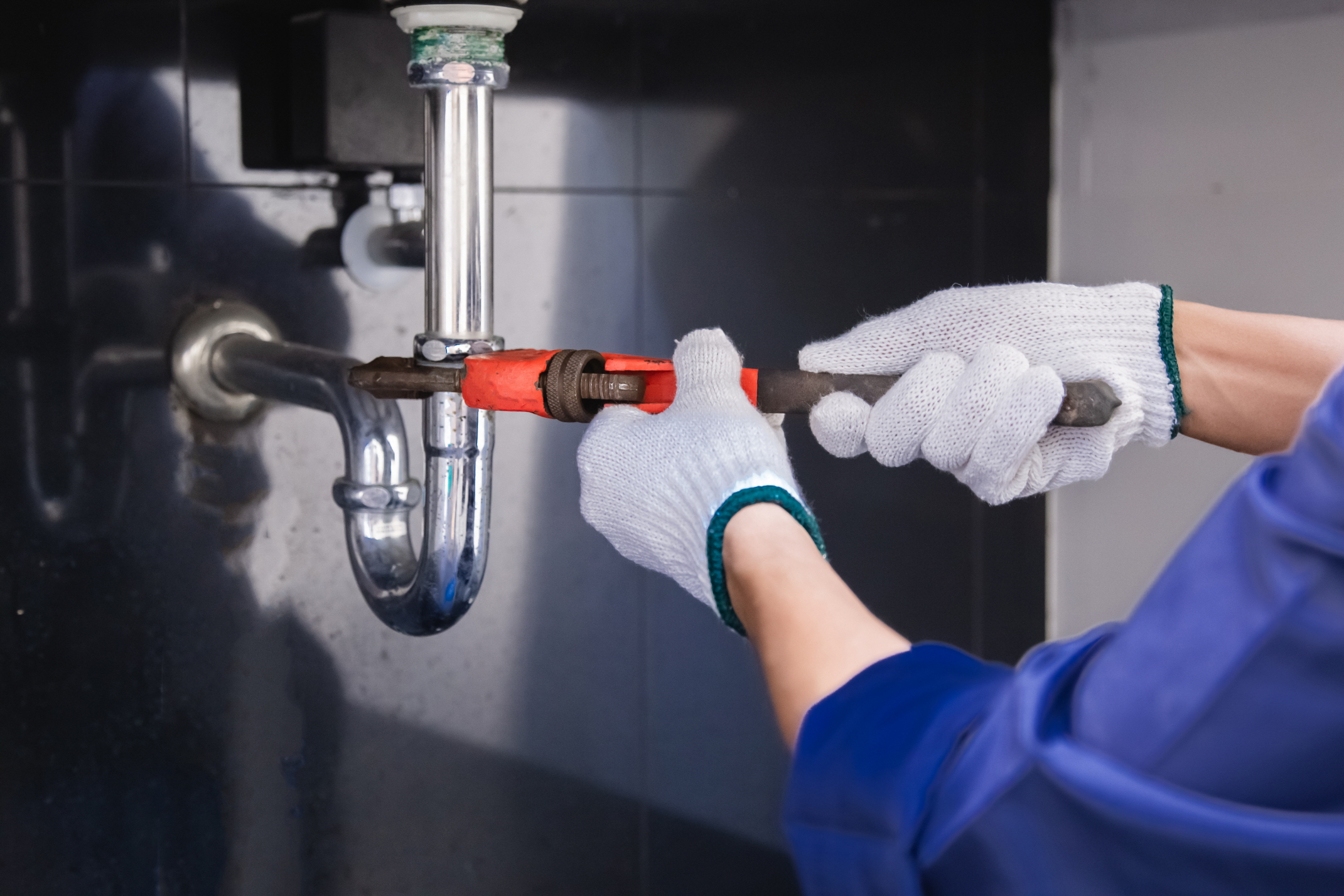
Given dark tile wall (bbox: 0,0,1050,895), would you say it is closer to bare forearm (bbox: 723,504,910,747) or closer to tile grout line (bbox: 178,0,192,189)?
tile grout line (bbox: 178,0,192,189)

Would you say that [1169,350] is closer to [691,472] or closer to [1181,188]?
[691,472]

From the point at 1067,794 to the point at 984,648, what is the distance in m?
0.97

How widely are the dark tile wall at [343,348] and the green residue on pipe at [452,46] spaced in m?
0.21

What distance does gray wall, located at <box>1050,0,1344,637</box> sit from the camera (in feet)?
3.39

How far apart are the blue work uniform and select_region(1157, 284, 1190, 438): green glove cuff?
1.16ft

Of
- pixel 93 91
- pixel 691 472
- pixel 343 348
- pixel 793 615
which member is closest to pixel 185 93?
pixel 93 91

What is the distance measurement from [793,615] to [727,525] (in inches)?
2.8

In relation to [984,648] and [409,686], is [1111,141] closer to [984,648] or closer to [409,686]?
[984,648]

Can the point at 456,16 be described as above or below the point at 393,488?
above

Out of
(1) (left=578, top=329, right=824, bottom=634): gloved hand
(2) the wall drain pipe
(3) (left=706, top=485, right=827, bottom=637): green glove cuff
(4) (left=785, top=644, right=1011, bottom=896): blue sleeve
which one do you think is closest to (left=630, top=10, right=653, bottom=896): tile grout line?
(2) the wall drain pipe

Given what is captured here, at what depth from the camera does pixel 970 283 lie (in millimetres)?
1137

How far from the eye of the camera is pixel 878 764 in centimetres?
32

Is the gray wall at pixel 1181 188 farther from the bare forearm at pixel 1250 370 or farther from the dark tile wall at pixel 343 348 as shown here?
the bare forearm at pixel 1250 370

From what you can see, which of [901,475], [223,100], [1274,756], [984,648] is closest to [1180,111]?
[901,475]
